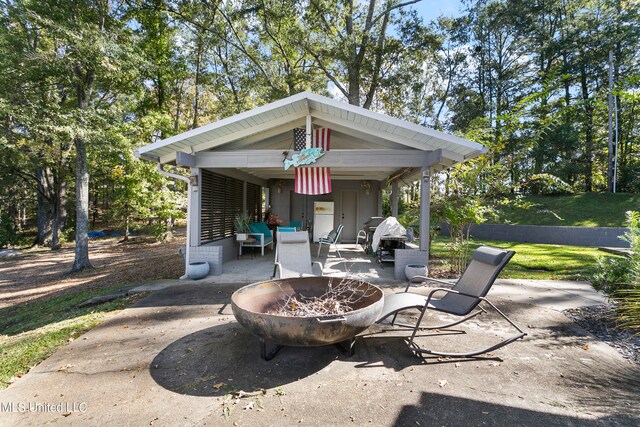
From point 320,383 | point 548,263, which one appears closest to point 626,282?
point 320,383

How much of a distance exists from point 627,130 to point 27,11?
1104 inches

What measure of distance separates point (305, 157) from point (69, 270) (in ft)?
27.5

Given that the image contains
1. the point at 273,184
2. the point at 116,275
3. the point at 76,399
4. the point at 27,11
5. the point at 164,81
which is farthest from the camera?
the point at 164,81

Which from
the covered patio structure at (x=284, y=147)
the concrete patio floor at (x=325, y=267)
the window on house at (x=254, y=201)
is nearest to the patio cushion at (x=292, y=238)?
the concrete patio floor at (x=325, y=267)

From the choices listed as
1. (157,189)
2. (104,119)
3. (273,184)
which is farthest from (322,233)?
(104,119)

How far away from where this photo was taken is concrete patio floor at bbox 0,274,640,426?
2088 millimetres

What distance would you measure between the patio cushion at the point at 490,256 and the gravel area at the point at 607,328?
141 centimetres

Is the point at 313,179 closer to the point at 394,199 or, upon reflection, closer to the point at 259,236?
the point at 259,236

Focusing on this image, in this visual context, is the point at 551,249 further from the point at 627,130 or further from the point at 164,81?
the point at 164,81

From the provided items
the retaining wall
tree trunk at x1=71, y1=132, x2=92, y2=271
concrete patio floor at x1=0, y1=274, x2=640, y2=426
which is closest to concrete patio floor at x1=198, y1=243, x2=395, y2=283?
concrete patio floor at x1=0, y1=274, x2=640, y2=426

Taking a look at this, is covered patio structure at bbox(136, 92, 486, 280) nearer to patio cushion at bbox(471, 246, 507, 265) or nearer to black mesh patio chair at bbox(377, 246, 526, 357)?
patio cushion at bbox(471, 246, 507, 265)

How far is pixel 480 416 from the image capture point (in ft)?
6.74

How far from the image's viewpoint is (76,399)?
233cm

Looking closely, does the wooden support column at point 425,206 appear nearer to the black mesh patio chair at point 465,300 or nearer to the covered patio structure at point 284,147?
the covered patio structure at point 284,147
